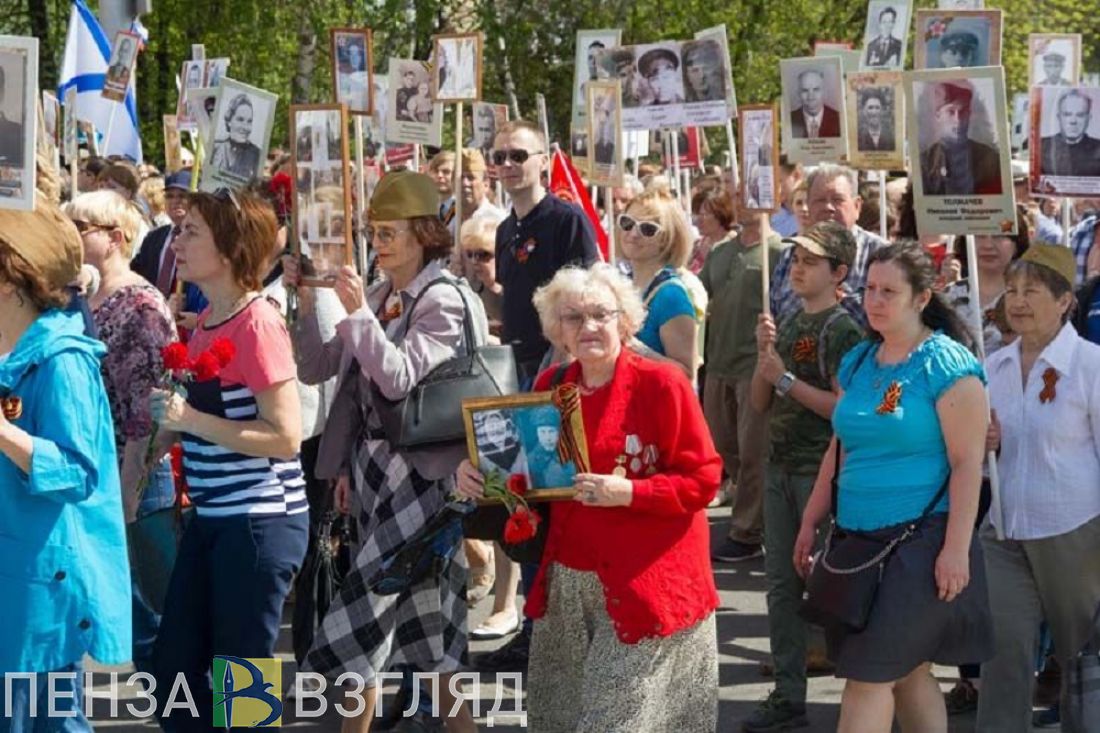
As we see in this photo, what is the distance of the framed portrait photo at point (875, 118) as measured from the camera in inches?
365

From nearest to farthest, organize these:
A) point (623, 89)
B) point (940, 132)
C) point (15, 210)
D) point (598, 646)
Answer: point (15, 210)
point (598, 646)
point (940, 132)
point (623, 89)

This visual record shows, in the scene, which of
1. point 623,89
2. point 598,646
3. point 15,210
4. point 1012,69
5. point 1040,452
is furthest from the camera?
point 1012,69

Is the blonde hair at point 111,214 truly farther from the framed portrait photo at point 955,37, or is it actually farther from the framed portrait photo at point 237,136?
the framed portrait photo at point 955,37

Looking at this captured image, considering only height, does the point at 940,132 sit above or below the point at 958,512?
above

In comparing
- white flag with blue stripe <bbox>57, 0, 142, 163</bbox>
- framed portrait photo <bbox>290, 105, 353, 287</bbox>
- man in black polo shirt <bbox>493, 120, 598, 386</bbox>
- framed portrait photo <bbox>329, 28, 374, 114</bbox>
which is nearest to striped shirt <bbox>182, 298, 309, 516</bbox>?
framed portrait photo <bbox>290, 105, 353, 287</bbox>

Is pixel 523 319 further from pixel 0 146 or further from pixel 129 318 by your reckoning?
pixel 0 146

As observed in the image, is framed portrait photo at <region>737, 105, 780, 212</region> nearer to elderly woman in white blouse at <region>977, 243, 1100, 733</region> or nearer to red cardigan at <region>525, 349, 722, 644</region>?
elderly woman in white blouse at <region>977, 243, 1100, 733</region>

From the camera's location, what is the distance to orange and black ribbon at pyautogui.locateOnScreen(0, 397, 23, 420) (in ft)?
15.9

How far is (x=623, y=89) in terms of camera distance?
38.4ft

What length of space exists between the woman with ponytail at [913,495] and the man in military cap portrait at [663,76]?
5.54 m

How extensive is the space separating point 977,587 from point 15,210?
2.98 meters

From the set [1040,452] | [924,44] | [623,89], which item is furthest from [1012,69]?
[1040,452]

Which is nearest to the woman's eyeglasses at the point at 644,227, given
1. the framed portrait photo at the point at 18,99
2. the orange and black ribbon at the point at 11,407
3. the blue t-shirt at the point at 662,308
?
the blue t-shirt at the point at 662,308

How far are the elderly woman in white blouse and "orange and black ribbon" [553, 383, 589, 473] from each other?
160 cm
